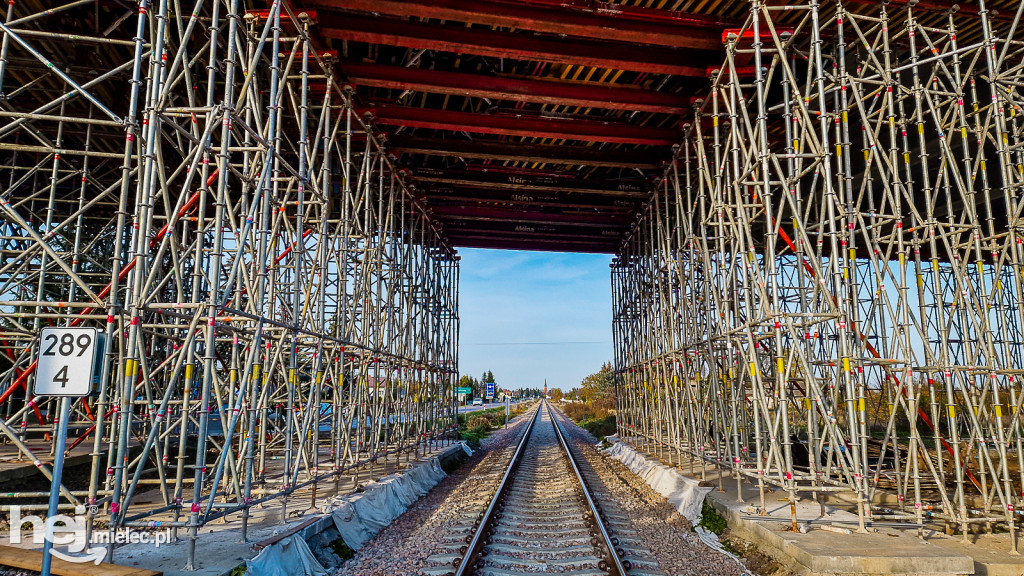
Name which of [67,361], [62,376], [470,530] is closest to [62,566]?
[62,376]

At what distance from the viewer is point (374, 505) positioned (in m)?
10.6

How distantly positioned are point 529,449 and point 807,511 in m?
15.2

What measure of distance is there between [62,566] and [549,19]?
391 inches

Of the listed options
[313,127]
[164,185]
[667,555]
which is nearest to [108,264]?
[313,127]

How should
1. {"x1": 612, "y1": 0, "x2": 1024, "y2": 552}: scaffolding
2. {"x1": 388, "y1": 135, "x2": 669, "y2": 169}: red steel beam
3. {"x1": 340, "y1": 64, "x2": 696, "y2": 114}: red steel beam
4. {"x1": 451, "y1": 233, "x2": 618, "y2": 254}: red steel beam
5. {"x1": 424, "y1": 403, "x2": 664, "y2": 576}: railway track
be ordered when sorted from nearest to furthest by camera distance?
{"x1": 424, "y1": 403, "x2": 664, "y2": 576}: railway track < {"x1": 612, "y1": 0, "x2": 1024, "y2": 552}: scaffolding < {"x1": 340, "y1": 64, "x2": 696, "y2": 114}: red steel beam < {"x1": 388, "y1": 135, "x2": 669, "y2": 169}: red steel beam < {"x1": 451, "y1": 233, "x2": 618, "y2": 254}: red steel beam

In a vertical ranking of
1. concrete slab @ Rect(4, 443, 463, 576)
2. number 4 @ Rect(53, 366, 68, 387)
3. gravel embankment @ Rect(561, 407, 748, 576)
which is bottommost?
gravel embankment @ Rect(561, 407, 748, 576)

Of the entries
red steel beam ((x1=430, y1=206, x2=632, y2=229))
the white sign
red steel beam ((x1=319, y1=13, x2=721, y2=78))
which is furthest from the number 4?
red steel beam ((x1=430, y1=206, x2=632, y2=229))

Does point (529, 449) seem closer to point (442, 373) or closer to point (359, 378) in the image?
point (442, 373)

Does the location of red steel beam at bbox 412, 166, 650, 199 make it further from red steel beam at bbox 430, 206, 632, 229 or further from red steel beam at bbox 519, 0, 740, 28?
red steel beam at bbox 519, 0, 740, 28

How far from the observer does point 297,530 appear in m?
7.66

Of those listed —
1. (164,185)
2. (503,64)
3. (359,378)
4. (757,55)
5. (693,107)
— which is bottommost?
(359,378)

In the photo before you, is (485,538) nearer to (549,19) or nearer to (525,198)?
(549,19)

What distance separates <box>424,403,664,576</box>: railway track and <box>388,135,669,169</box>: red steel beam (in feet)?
26.4

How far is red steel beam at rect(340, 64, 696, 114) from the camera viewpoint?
1205 cm
